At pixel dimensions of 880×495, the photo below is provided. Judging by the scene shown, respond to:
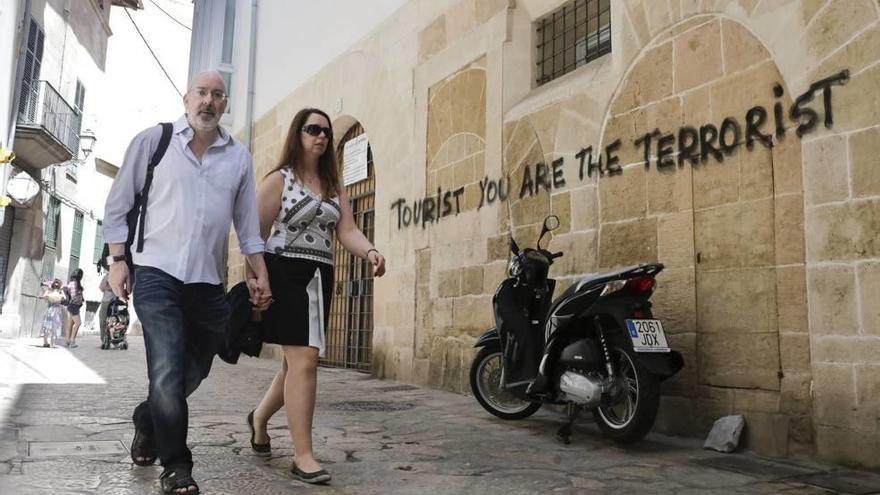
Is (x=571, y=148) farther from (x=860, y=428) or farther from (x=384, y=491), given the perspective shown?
(x=384, y=491)

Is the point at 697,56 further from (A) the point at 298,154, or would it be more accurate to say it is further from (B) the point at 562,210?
(A) the point at 298,154

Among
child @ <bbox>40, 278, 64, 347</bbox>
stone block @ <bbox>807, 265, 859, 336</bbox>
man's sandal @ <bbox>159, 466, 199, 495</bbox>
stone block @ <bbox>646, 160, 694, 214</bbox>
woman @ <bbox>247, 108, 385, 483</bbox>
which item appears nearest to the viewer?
man's sandal @ <bbox>159, 466, 199, 495</bbox>

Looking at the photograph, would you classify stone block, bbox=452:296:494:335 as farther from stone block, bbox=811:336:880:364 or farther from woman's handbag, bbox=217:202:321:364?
woman's handbag, bbox=217:202:321:364

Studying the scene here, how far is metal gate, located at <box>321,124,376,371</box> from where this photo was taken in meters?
8.93

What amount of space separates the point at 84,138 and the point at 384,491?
66.6 ft

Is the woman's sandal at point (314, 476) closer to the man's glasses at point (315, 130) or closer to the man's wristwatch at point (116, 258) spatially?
the man's wristwatch at point (116, 258)

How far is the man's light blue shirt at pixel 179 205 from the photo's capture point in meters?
2.70

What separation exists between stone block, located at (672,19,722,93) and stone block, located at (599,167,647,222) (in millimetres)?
616

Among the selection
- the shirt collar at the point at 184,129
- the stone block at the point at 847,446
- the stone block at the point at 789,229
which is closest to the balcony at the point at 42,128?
the shirt collar at the point at 184,129

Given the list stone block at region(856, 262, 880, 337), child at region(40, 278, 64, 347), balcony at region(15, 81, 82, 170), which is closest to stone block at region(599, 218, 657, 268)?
stone block at region(856, 262, 880, 337)

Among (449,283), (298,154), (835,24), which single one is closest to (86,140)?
(449,283)

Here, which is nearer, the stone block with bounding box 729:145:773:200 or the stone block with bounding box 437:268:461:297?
the stone block with bounding box 729:145:773:200

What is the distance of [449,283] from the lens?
22.2 ft

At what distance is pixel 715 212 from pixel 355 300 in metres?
5.88
